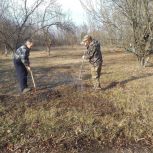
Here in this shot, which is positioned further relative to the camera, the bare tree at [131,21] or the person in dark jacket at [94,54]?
the bare tree at [131,21]

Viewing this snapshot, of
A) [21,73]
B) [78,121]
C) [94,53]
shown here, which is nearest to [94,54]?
[94,53]

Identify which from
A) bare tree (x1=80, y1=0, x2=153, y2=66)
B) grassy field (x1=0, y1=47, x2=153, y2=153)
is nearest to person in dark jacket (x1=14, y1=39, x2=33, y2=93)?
grassy field (x1=0, y1=47, x2=153, y2=153)

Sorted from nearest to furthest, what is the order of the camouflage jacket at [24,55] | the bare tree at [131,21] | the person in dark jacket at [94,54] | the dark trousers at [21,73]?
the camouflage jacket at [24,55] → the person in dark jacket at [94,54] → the dark trousers at [21,73] → the bare tree at [131,21]

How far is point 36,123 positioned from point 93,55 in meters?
4.07

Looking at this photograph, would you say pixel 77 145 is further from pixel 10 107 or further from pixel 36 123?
pixel 10 107

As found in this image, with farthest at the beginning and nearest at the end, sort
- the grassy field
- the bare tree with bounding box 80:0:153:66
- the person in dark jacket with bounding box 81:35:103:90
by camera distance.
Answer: the bare tree with bounding box 80:0:153:66 < the person in dark jacket with bounding box 81:35:103:90 < the grassy field

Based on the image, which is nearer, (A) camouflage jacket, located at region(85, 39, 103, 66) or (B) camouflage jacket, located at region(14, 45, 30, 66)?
(B) camouflage jacket, located at region(14, 45, 30, 66)

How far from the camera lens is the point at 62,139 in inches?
282

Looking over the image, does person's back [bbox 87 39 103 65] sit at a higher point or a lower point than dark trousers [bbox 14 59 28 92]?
higher

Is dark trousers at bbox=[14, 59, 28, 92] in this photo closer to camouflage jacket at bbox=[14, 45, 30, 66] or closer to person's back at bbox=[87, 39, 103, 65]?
camouflage jacket at bbox=[14, 45, 30, 66]

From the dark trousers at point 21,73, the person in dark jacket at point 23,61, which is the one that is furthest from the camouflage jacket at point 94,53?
the dark trousers at point 21,73

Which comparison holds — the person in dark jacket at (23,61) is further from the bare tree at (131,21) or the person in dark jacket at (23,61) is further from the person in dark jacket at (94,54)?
the bare tree at (131,21)

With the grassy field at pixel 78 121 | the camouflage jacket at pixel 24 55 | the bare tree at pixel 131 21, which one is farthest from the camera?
the bare tree at pixel 131 21

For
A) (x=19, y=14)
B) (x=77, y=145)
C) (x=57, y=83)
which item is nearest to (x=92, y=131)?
(x=77, y=145)
